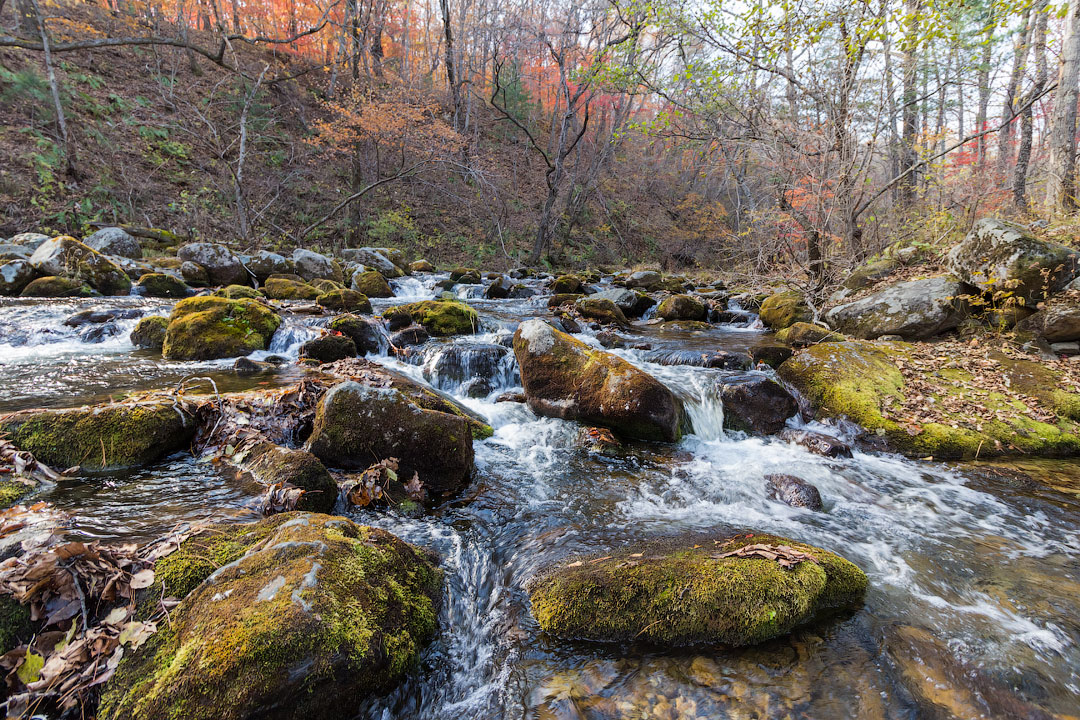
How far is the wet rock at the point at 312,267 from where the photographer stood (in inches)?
543

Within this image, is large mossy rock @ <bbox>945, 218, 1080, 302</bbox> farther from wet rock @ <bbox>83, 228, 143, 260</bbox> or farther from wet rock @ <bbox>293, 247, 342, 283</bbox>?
wet rock @ <bbox>83, 228, 143, 260</bbox>

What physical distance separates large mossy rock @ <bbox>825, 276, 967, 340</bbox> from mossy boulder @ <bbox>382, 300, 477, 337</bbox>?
7715 mm

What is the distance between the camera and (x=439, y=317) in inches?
383

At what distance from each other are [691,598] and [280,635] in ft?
6.64

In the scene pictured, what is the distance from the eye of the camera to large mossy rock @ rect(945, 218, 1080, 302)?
6.50 m

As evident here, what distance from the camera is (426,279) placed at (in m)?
16.5

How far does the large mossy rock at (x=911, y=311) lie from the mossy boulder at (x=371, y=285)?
39.3ft

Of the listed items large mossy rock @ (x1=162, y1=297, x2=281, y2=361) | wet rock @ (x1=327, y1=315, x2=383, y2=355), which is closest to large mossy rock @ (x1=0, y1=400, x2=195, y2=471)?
large mossy rock @ (x1=162, y1=297, x2=281, y2=361)

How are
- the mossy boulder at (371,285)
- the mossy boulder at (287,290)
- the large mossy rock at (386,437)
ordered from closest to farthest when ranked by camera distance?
the large mossy rock at (386,437)
the mossy boulder at (287,290)
the mossy boulder at (371,285)

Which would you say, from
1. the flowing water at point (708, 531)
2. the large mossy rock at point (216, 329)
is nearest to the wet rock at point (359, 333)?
the large mossy rock at point (216, 329)

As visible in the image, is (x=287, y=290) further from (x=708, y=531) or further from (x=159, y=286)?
(x=708, y=531)

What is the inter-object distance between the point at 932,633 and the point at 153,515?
16.2 feet

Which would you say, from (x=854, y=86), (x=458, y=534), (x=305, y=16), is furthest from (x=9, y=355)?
(x=305, y=16)

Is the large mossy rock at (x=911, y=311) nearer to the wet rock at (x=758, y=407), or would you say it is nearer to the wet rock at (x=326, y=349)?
the wet rock at (x=758, y=407)
